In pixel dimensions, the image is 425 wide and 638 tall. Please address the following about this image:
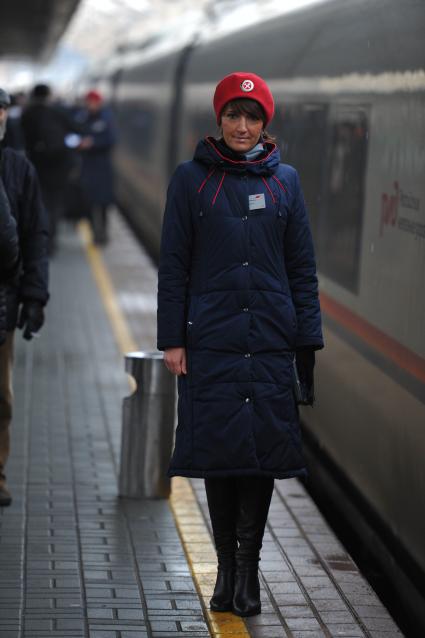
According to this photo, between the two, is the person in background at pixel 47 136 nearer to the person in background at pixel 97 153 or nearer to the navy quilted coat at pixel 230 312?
the person in background at pixel 97 153

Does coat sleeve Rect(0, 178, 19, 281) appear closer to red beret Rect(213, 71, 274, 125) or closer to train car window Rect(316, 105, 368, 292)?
red beret Rect(213, 71, 274, 125)

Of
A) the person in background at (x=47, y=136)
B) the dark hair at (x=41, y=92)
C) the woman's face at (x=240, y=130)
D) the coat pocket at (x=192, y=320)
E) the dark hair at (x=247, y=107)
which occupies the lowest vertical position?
the person in background at (x=47, y=136)

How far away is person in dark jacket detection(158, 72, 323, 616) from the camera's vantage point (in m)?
4.64

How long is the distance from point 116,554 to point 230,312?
151 cm

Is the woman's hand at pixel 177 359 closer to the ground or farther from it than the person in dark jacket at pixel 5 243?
closer to the ground

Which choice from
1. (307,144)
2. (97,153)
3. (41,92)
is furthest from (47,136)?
(307,144)

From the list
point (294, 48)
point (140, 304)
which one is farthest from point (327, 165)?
point (140, 304)

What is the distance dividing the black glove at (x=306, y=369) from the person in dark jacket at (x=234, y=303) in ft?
0.19

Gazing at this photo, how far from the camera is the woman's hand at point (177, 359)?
4691 mm

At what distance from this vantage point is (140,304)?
528 inches

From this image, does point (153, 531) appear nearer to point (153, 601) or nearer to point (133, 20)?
point (153, 601)

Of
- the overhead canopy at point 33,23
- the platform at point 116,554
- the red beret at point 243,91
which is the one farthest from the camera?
the overhead canopy at point 33,23

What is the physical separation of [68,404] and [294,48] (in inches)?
104

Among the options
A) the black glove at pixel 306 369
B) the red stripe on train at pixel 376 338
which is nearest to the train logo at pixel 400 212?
the red stripe on train at pixel 376 338
